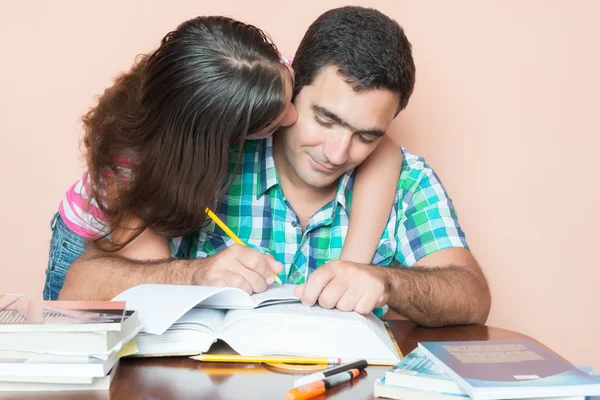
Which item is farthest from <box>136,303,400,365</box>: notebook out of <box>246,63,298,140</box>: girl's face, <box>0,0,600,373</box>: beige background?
<box>0,0,600,373</box>: beige background

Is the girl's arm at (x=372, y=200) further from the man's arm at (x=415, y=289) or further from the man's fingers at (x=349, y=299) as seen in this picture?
the man's fingers at (x=349, y=299)

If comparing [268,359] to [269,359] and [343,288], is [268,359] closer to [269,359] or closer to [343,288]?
[269,359]

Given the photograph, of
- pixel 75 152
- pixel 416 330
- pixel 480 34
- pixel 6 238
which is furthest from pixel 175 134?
pixel 480 34

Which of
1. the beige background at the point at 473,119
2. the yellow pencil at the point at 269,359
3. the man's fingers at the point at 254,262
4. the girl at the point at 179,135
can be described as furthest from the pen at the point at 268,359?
the beige background at the point at 473,119

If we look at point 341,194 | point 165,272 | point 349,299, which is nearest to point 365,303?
point 349,299

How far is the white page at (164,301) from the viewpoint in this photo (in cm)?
105

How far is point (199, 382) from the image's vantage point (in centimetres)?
98

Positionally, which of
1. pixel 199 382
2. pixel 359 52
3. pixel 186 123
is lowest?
pixel 199 382

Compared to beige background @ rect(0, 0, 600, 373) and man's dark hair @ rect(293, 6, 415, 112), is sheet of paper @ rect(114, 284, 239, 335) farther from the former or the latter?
beige background @ rect(0, 0, 600, 373)

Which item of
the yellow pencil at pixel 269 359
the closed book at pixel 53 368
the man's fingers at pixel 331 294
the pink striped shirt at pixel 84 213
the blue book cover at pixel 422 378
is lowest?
the yellow pencil at pixel 269 359

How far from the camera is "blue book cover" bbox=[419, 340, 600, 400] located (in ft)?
2.85

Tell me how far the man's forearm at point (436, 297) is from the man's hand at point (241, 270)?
9.5 inches

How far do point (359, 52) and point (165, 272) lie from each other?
2.24ft

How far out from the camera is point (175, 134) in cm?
150
